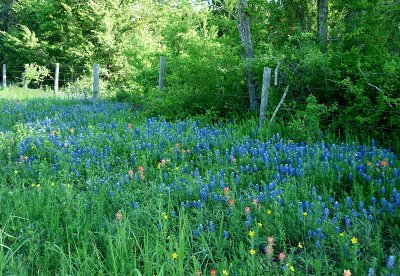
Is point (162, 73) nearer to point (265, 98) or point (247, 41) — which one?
point (247, 41)

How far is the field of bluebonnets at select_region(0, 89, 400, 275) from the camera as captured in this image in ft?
9.47

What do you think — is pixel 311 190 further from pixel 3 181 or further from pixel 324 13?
pixel 324 13

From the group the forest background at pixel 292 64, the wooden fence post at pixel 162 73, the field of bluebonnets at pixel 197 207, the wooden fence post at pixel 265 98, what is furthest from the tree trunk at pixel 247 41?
the wooden fence post at pixel 162 73

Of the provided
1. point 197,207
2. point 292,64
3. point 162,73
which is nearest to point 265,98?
point 292,64

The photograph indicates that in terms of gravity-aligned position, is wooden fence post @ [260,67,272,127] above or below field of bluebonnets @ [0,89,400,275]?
above

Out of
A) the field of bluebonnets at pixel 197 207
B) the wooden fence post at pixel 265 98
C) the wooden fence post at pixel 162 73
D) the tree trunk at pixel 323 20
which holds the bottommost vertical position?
the field of bluebonnets at pixel 197 207

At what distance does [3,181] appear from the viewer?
→ 4945mm

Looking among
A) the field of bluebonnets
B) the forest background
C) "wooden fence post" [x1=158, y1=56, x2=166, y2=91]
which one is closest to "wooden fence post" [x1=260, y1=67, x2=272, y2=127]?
the forest background

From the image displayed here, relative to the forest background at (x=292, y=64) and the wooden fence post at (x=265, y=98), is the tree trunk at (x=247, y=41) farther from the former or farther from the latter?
the wooden fence post at (x=265, y=98)

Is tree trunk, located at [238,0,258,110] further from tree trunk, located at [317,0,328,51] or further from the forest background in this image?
tree trunk, located at [317,0,328,51]

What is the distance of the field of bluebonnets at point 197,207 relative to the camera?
289 cm

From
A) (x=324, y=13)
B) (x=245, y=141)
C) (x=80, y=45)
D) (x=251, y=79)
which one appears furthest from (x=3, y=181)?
(x=80, y=45)

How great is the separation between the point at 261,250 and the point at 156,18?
2405 cm

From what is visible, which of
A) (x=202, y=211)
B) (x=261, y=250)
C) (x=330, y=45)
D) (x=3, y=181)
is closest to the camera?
(x=261, y=250)
